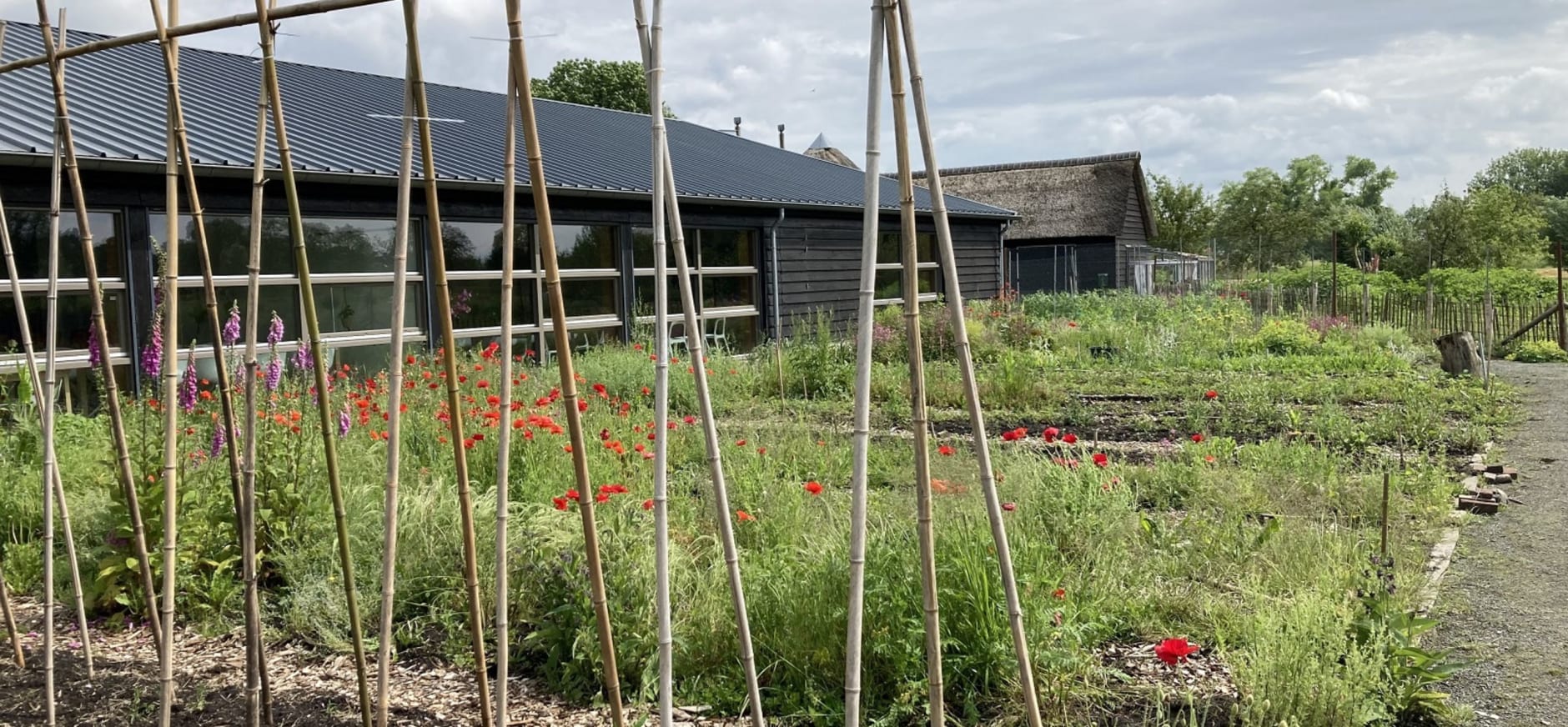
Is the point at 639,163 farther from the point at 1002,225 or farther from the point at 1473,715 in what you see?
the point at 1473,715

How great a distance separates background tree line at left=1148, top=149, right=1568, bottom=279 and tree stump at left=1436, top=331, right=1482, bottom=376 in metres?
5.66

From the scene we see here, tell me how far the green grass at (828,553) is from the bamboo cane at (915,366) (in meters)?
0.74

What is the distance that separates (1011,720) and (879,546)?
1.95ft

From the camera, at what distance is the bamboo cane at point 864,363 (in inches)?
77.7

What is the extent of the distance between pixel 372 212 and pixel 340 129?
1.44 meters

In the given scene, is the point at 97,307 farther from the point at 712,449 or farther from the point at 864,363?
the point at 864,363

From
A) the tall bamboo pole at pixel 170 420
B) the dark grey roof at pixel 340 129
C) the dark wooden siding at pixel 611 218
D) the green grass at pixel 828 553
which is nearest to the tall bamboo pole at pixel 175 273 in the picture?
the tall bamboo pole at pixel 170 420

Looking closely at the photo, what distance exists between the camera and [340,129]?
10.6 metres

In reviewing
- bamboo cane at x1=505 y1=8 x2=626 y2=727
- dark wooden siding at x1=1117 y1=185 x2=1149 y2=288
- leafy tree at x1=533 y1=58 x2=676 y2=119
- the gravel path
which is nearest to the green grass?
the gravel path

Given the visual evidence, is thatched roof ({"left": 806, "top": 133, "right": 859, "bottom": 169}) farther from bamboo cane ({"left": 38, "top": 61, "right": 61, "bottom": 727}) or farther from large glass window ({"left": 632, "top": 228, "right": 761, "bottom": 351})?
bamboo cane ({"left": 38, "top": 61, "right": 61, "bottom": 727})

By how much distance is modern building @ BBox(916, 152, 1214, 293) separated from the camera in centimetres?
2772

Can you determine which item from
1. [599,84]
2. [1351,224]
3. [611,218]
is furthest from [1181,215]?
[611,218]

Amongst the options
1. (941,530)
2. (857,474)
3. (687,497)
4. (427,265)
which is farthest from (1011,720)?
(427,265)

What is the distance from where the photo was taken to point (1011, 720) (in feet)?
8.91
